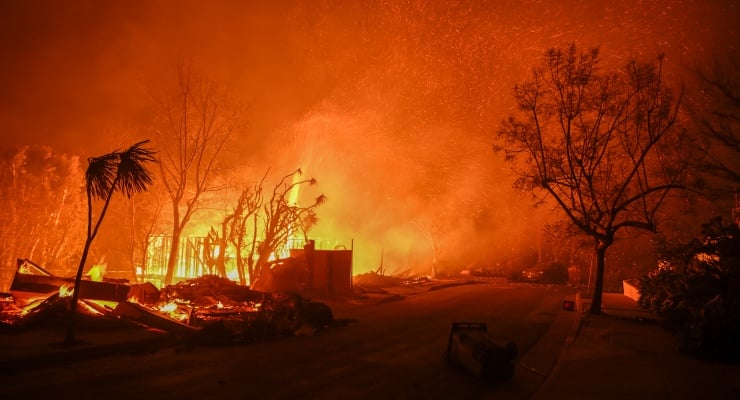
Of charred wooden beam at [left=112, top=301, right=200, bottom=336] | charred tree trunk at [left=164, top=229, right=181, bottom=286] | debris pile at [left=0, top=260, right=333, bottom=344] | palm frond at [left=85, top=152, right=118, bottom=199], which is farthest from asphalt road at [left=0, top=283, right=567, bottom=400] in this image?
charred tree trunk at [left=164, top=229, right=181, bottom=286]

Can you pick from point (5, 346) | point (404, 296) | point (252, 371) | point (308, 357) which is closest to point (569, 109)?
point (404, 296)

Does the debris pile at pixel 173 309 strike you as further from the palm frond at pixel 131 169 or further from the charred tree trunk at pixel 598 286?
the charred tree trunk at pixel 598 286

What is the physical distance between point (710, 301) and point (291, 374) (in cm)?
828

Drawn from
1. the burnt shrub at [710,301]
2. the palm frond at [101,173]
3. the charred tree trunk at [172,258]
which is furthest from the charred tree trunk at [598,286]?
the charred tree trunk at [172,258]

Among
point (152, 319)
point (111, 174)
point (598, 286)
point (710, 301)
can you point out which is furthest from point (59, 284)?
point (598, 286)

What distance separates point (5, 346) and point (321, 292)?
13.5 meters

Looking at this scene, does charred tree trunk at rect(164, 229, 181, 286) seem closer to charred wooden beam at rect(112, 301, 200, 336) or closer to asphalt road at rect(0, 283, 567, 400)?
charred wooden beam at rect(112, 301, 200, 336)

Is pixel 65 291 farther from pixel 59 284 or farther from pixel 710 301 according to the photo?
pixel 710 301

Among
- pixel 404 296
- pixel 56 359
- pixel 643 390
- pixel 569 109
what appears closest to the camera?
pixel 643 390

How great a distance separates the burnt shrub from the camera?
9797 mm

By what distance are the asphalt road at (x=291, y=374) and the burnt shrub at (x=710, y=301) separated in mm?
3232

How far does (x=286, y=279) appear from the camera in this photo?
21281mm

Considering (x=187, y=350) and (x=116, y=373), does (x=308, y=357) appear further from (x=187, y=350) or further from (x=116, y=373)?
(x=116, y=373)

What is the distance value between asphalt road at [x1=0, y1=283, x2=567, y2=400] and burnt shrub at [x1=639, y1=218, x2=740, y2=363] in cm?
323
